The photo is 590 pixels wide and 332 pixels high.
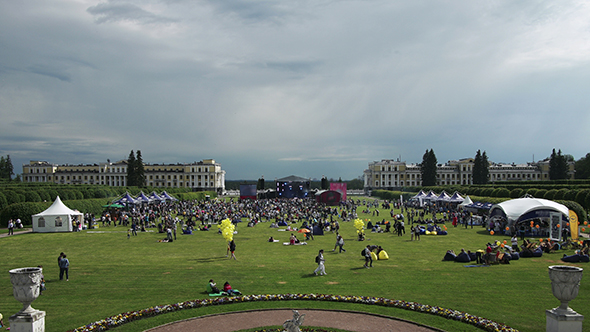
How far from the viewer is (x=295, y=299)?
12.8 meters

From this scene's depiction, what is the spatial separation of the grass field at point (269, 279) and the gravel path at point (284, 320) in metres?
0.53

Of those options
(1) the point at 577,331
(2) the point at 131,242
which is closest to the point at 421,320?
(1) the point at 577,331

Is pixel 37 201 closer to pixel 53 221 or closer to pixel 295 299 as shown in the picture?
pixel 53 221

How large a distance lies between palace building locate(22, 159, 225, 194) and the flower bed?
122759mm

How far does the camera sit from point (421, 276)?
16078 millimetres

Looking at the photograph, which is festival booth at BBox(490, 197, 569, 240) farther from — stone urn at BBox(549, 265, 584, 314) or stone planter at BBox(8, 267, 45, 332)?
stone planter at BBox(8, 267, 45, 332)

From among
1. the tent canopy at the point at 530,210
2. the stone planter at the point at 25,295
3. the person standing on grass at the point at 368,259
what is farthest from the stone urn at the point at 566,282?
the tent canopy at the point at 530,210

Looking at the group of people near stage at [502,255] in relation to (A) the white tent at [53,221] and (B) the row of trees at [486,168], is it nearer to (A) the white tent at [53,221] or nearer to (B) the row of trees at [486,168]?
(A) the white tent at [53,221]

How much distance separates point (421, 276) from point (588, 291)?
18.7ft

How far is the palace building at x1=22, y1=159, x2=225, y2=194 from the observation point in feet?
443

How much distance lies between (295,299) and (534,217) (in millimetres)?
23865

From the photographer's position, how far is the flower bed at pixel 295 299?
34.0 feet

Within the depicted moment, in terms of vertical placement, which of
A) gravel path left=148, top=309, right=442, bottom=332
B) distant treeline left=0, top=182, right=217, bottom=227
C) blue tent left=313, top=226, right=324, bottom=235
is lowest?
blue tent left=313, top=226, right=324, bottom=235

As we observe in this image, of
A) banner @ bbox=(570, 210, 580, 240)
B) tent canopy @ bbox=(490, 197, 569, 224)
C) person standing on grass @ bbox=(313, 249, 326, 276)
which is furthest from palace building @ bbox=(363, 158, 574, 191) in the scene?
person standing on grass @ bbox=(313, 249, 326, 276)
